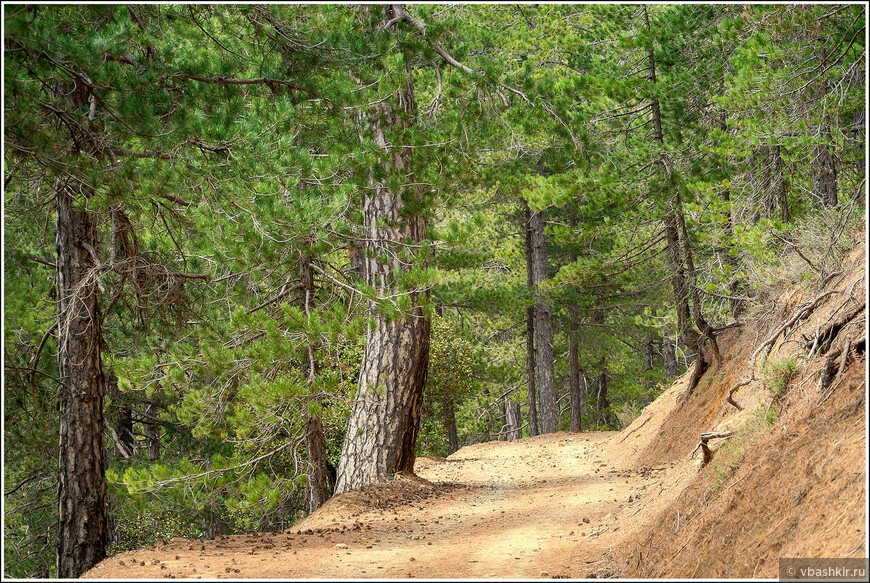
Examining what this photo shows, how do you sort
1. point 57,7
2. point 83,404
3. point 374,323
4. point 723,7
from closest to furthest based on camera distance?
point 57,7, point 374,323, point 83,404, point 723,7

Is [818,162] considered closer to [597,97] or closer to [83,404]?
[597,97]

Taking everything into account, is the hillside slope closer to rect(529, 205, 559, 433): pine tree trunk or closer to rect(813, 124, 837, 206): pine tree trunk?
rect(813, 124, 837, 206): pine tree trunk

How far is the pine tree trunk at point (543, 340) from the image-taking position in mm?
18453

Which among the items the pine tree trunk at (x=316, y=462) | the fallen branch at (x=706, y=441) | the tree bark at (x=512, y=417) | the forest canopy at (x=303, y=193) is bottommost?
the tree bark at (x=512, y=417)

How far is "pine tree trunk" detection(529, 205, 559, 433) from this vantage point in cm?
1845

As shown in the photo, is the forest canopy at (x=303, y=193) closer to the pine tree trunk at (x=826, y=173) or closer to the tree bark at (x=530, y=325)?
the pine tree trunk at (x=826, y=173)

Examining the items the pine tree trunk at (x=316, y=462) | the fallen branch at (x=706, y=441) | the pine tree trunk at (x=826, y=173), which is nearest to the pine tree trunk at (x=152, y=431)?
the pine tree trunk at (x=316, y=462)

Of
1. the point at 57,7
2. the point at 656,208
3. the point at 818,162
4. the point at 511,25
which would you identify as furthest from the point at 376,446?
the point at 511,25

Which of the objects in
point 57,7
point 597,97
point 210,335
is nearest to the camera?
point 57,7

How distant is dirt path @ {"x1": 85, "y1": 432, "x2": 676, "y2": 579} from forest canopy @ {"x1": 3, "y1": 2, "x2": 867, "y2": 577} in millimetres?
885

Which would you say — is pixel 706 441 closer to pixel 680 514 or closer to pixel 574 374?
pixel 680 514

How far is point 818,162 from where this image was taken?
30.2 ft

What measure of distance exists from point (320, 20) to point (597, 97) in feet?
16.8

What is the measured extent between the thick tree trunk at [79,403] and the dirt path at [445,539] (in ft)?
5.70
